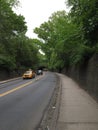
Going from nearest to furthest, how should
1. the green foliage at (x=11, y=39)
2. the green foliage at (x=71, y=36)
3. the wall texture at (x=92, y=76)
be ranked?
the green foliage at (x=71, y=36) < the wall texture at (x=92, y=76) < the green foliage at (x=11, y=39)

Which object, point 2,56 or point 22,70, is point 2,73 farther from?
point 22,70

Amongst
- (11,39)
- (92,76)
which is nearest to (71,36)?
(92,76)

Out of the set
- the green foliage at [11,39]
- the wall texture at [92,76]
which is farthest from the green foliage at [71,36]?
the green foliage at [11,39]

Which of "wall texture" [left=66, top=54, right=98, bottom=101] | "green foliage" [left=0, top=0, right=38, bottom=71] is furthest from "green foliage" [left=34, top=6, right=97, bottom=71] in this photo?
"green foliage" [left=0, top=0, right=38, bottom=71]

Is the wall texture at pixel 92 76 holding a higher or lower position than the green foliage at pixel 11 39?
lower

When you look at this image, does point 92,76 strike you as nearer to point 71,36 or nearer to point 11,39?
point 71,36

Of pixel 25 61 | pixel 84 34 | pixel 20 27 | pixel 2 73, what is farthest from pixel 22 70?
pixel 84 34

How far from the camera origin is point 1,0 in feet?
140

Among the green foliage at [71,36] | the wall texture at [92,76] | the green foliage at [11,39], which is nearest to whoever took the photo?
the green foliage at [71,36]

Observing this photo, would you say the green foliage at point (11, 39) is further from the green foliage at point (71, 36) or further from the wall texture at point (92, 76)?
the wall texture at point (92, 76)

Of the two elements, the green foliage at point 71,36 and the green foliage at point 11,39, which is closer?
the green foliage at point 71,36

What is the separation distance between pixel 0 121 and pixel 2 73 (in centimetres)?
4005

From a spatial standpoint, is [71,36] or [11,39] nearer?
[71,36]

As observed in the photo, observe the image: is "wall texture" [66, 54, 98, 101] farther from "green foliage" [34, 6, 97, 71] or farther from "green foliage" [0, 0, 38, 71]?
"green foliage" [0, 0, 38, 71]
